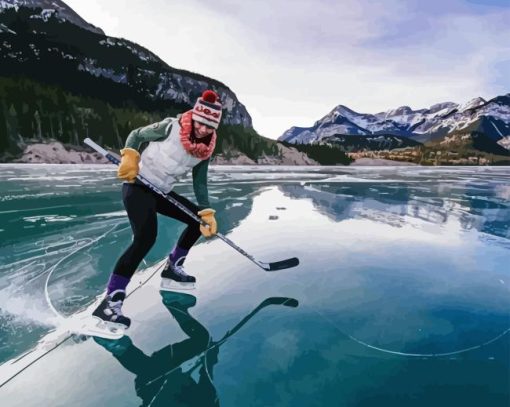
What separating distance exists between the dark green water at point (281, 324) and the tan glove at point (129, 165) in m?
1.25

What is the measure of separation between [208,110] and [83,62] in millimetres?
178325

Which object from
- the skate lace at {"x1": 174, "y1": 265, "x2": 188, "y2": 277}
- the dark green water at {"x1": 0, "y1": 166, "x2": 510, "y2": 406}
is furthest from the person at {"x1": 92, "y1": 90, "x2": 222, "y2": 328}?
the skate lace at {"x1": 174, "y1": 265, "x2": 188, "y2": 277}

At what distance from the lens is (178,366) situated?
2.56 meters

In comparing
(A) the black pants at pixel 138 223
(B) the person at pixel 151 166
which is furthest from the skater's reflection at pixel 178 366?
(A) the black pants at pixel 138 223

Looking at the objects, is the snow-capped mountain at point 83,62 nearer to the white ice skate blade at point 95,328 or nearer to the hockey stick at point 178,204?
the hockey stick at point 178,204

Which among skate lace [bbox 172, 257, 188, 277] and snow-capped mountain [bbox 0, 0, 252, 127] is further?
snow-capped mountain [bbox 0, 0, 252, 127]

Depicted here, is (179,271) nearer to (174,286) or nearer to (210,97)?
(174,286)

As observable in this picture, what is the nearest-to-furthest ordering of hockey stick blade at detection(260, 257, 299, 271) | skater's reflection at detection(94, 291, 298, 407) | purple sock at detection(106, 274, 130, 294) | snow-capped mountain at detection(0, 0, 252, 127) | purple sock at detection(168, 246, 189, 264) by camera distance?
skater's reflection at detection(94, 291, 298, 407) → purple sock at detection(106, 274, 130, 294) → purple sock at detection(168, 246, 189, 264) → hockey stick blade at detection(260, 257, 299, 271) → snow-capped mountain at detection(0, 0, 252, 127)

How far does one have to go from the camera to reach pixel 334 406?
220 centimetres

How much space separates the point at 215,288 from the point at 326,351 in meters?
1.57

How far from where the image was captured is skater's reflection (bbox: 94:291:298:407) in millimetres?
2258

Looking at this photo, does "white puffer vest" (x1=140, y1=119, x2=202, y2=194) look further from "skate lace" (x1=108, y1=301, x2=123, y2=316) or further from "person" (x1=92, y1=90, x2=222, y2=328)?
"skate lace" (x1=108, y1=301, x2=123, y2=316)

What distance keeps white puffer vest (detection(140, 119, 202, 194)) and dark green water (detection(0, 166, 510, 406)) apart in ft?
3.93

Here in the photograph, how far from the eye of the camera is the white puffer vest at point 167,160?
3.50m
